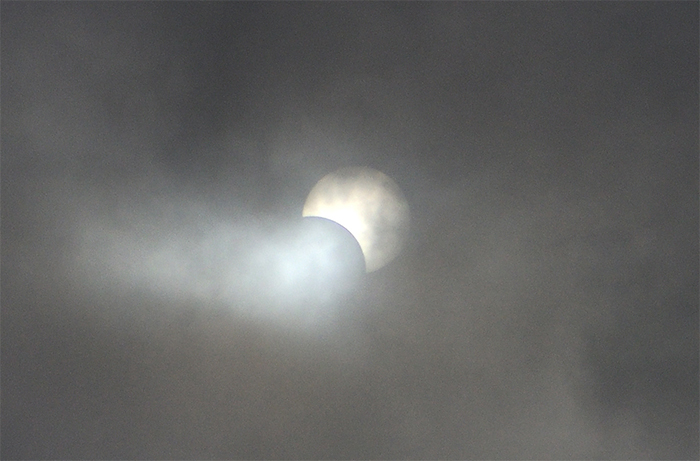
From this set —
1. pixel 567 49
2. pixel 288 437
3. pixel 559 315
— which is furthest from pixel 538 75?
pixel 288 437

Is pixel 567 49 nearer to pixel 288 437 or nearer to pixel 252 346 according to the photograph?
pixel 252 346

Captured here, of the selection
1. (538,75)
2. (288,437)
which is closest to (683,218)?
(538,75)

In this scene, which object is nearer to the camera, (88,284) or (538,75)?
(88,284)

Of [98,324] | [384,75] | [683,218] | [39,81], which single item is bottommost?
[98,324]

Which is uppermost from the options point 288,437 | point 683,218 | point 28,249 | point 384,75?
point 384,75

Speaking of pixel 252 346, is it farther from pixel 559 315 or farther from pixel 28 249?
pixel 559 315

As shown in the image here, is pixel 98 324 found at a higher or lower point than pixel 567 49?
lower

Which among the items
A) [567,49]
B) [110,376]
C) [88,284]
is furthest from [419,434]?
[567,49]

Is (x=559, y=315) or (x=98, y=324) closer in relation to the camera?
(x=98, y=324)

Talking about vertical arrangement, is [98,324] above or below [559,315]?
below
